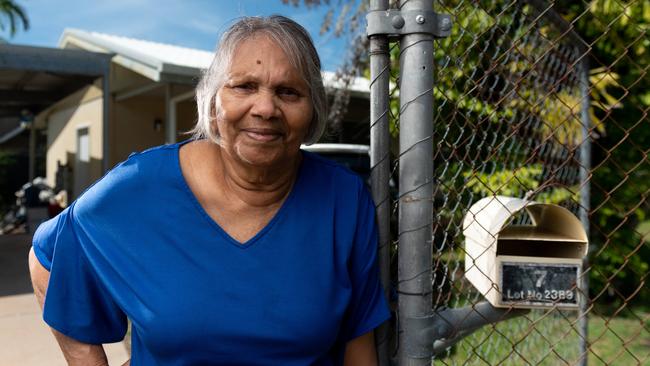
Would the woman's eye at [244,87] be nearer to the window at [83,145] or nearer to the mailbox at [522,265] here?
the mailbox at [522,265]

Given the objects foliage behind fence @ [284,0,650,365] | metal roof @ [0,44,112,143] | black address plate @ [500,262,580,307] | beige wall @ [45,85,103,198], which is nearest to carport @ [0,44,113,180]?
metal roof @ [0,44,112,143]

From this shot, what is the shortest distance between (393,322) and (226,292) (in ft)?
1.68

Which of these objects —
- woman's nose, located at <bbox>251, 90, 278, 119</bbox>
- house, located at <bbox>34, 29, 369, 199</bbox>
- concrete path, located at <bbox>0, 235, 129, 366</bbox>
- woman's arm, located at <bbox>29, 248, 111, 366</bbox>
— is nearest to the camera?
woman's nose, located at <bbox>251, 90, 278, 119</bbox>

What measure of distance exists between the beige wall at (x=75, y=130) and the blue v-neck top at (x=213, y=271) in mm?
11526

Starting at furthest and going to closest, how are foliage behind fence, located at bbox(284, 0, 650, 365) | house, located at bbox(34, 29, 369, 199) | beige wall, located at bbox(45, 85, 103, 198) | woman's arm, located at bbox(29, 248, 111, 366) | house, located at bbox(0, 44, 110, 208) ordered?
beige wall, located at bbox(45, 85, 103, 198), house, located at bbox(34, 29, 369, 199), house, located at bbox(0, 44, 110, 208), foliage behind fence, located at bbox(284, 0, 650, 365), woman's arm, located at bbox(29, 248, 111, 366)

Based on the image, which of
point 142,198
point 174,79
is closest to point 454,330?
point 142,198

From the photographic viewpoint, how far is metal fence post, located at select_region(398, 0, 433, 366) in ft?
4.77

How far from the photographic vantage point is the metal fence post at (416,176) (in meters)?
1.46

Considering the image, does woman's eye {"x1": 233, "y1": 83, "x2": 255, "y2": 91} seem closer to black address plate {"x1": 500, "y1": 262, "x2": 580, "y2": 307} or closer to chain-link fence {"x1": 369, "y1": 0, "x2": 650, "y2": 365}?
chain-link fence {"x1": 369, "y1": 0, "x2": 650, "y2": 365}

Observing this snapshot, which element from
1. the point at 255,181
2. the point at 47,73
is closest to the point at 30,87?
the point at 47,73

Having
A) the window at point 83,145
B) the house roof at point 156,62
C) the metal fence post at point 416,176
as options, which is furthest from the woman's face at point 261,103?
the window at point 83,145

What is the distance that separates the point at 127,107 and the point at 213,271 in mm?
12255

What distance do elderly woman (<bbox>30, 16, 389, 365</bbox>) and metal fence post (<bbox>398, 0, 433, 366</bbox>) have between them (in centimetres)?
9

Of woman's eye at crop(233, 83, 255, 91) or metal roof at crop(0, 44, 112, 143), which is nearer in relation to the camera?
woman's eye at crop(233, 83, 255, 91)
